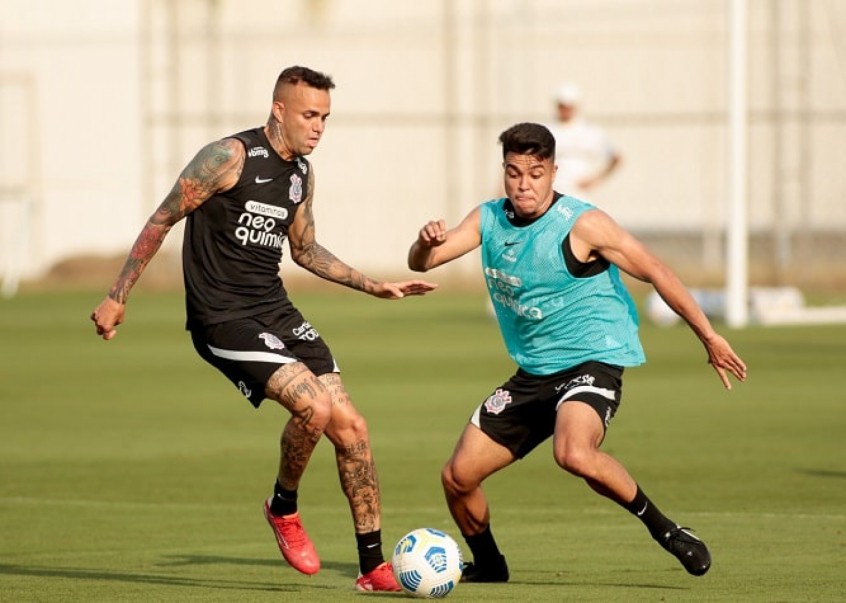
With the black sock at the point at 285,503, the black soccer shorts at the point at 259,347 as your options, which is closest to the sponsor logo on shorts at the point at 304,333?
the black soccer shorts at the point at 259,347

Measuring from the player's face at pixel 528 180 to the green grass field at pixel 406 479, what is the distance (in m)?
1.74

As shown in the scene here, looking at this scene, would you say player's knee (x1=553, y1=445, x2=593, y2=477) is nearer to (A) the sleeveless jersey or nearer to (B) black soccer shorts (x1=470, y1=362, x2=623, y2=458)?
(B) black soccer shorts (x1=470, y1=362, x2=623, y2=458)

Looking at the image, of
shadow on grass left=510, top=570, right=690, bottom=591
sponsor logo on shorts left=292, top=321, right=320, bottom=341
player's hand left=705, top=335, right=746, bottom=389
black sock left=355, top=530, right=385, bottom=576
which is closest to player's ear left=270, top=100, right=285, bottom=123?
sponsor logo on shorts left=292, top=321, right=320, bottom=341

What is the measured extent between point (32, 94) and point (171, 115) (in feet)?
17.5

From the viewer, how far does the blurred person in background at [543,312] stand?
857 centimetres

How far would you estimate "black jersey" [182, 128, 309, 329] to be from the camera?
29.3 feet

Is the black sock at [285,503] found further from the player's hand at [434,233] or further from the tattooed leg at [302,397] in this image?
the player's hand at [434,233]

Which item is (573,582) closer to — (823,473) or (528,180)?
(528,180)

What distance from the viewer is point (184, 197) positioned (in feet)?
29.1

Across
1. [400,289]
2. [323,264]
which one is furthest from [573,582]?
[323,264]

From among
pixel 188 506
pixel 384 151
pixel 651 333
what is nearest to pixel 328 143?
pixel 384 151

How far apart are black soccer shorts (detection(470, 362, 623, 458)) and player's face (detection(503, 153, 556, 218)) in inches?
31.1

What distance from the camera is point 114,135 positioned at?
3566cm

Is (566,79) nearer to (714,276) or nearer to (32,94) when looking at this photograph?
(714,276)
